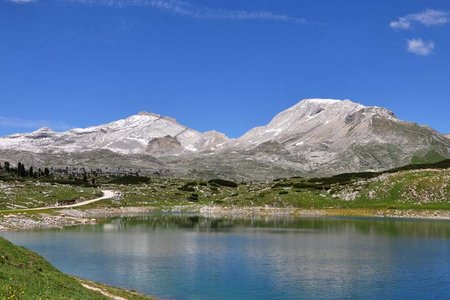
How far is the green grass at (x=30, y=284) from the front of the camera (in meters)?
33.0

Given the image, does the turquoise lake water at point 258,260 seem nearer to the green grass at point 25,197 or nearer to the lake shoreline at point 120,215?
the lake shoreline at point 120,215

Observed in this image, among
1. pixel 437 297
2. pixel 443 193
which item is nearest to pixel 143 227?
pixel 437 297

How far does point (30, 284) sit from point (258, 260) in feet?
147

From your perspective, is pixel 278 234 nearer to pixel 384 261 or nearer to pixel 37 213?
pixel 384 261

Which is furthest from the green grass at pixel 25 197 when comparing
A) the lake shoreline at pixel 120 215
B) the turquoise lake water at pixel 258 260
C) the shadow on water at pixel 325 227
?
the turquoise lake water at pixel 258 260

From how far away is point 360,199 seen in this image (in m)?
195

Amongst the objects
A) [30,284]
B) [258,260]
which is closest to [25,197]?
[258,260]

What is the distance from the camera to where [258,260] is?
250 feet

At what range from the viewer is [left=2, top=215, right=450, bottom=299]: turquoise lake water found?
56.0 meters

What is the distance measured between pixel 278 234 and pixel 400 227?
1532 inches

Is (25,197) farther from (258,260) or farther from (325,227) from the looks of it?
(258,260)

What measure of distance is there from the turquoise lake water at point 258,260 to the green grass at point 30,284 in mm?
11038

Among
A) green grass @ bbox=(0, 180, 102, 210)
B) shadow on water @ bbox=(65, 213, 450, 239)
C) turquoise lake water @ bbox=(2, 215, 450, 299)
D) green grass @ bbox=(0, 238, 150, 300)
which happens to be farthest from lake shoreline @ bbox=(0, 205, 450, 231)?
green grass @ bbox=(0, 238, 150, 300)

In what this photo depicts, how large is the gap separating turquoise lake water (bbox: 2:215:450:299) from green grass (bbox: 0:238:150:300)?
11.0 meters
